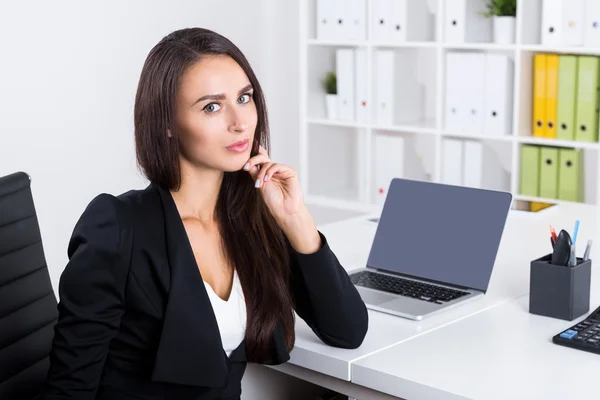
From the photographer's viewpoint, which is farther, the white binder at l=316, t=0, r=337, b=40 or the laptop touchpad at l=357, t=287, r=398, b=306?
the white binder at l=316, t=0, r=337, b=40

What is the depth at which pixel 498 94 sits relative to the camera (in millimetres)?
3705

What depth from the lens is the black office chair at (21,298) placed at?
1.73 metres

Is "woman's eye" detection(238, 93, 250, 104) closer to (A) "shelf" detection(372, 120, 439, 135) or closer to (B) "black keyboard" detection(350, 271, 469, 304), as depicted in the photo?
(B) "black keyboard" detection(350, 271, 469, 304)

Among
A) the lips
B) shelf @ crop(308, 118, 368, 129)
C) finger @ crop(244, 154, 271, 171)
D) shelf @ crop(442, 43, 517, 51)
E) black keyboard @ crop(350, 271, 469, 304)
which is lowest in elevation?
black keyboard @ crop(350, 271, 469, 304)

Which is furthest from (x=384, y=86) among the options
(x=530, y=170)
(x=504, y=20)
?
(x=530, y=170)

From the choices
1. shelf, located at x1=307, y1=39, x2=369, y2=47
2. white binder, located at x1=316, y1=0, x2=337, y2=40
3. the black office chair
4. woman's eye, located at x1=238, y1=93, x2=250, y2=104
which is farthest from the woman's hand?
white binder, located at x1=316, y1=0, x2=337, y2=40

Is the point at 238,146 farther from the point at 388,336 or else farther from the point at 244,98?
the point at 388,336

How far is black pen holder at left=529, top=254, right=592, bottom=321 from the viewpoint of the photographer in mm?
1718

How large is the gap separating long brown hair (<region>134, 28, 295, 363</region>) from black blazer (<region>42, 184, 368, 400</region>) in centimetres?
6

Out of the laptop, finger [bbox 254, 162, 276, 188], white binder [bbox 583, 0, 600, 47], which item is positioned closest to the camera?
finger [bbox 254, 162, 276, 188]

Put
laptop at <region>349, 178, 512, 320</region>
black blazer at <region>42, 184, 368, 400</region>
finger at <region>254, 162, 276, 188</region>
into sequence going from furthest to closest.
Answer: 1. laptop at <region>349, 178, 512, 320</region>
2. finger at <region>254, 162, 276, 188</region>
3. black blazer at <region>42, 184, 368, 400</region>

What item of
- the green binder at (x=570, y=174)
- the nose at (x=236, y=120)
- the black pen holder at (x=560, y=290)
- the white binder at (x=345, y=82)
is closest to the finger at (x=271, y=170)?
the nose at (x=236, y=120)

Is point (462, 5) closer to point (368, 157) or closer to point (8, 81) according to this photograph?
point (368, 157)

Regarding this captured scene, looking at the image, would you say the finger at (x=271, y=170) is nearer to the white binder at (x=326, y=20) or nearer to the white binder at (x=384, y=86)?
the white binder at (x=384, y=86)
